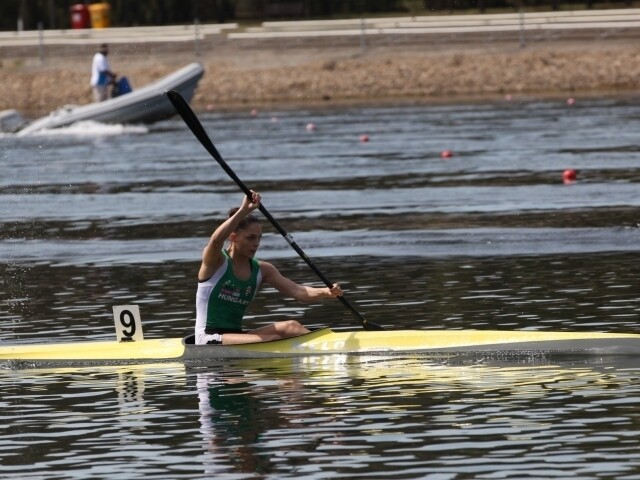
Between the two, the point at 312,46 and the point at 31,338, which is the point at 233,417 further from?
the point at 312,46

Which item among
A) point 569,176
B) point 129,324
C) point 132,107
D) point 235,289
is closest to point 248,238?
point 235,289

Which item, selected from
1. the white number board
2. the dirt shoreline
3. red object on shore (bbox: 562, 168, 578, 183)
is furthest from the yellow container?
the white number board

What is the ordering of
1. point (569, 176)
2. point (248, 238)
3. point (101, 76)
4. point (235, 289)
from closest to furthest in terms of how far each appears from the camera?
point (248, 238) < point (235, 289) < point (569, 176) < point (101, 76)

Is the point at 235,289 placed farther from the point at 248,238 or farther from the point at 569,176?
the point at 569,176

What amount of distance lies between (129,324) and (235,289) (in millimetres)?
1185

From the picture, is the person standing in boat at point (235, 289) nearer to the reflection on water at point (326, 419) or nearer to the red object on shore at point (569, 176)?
the reflection on water at point (326, 419)

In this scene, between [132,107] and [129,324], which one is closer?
[129,324]

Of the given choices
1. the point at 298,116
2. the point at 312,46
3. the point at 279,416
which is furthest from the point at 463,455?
the point at 312,46

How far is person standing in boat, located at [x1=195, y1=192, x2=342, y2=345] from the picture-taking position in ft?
46.6

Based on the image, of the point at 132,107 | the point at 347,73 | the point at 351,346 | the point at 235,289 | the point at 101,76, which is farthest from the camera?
the point at 347,73

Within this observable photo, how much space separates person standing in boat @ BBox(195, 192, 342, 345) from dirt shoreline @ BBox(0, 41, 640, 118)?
39177 mm

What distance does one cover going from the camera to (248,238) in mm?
14125

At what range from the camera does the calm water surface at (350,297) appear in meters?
11.0

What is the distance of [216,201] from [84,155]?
1164cm
